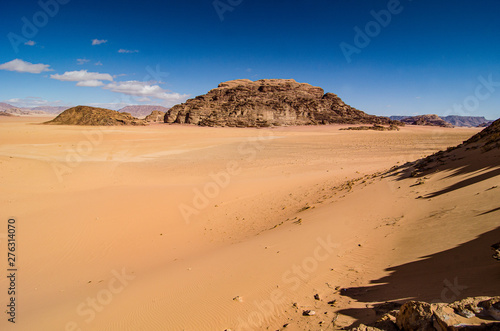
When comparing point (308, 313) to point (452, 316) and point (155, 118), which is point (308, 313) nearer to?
point (452, 316)

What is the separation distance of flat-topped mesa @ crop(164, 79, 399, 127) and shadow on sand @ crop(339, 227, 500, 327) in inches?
2388

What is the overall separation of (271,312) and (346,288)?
1.06 meters

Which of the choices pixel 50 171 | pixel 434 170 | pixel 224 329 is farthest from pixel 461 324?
pixel 50 171

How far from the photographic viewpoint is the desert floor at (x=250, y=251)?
336 centimetres

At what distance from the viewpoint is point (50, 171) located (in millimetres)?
13273

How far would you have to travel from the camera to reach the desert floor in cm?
336

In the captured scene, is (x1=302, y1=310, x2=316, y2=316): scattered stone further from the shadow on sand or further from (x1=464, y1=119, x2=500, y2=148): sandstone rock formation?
(x1=464, y1=119, x2=500, y2=148): sandstone rock formation

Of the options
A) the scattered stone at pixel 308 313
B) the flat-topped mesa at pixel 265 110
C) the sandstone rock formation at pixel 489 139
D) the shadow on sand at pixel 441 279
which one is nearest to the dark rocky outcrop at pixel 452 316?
the shadow on sand at pixel 441 279

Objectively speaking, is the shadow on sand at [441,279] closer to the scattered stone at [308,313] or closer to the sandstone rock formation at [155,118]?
the scattered stone at [308,313]

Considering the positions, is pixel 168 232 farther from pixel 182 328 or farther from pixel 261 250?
pixel 182 328

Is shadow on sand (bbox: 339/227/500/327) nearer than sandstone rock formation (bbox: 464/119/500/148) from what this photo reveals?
Yes

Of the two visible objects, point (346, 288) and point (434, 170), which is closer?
point (346, 288)

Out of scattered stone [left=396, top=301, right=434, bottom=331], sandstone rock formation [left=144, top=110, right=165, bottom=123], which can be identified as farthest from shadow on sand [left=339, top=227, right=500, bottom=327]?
sandstone rock formation [left=144, top=110, right=165, bottom=123]

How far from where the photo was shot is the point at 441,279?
3.11m
